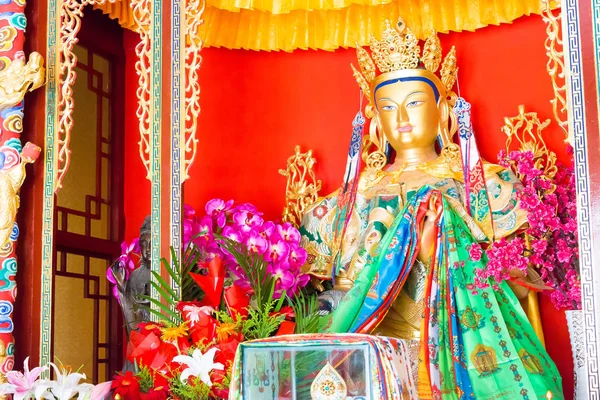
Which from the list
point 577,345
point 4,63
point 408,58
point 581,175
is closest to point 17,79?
point 4,63

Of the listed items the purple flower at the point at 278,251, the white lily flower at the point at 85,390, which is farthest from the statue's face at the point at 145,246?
the white lily flower at the point at 85,390

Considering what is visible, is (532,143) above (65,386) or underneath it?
above

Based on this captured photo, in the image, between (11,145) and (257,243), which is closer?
(11,145)

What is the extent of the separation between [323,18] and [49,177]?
1.99m

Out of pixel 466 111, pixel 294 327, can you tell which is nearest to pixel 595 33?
pixel 466 111

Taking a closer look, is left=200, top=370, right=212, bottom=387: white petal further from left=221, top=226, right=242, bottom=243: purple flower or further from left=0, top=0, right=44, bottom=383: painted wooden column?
left=221, top=226, right=242, bottom=243: purple flower

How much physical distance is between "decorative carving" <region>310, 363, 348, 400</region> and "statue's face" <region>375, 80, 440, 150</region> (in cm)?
263

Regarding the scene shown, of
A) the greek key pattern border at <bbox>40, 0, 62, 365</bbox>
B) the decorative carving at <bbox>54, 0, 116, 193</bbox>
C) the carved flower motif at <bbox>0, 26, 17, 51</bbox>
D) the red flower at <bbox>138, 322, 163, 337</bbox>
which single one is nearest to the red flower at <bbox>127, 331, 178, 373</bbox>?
the red flower at <bbox>138, 322, 163, 337</bbox>

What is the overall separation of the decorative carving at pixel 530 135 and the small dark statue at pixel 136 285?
2.06 metres

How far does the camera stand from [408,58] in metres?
5.07

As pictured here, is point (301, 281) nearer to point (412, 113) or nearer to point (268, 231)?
point (268, 231)

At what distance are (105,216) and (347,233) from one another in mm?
1553

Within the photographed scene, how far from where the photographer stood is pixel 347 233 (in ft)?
16.7

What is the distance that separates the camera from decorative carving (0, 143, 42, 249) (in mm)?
4375
